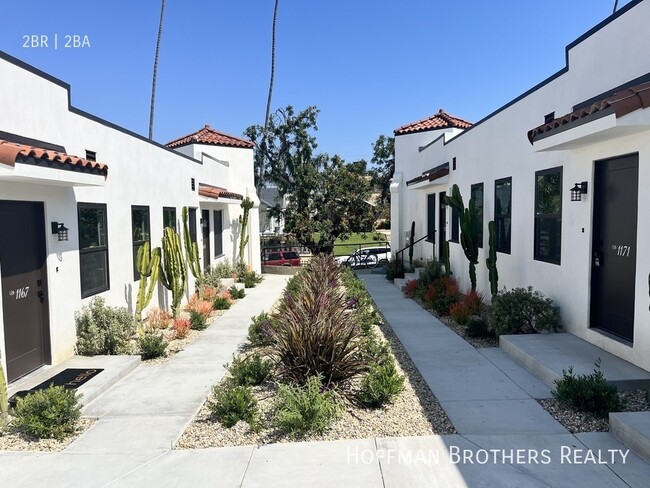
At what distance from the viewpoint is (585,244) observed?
6641 millimetres

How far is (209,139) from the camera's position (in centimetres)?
1750

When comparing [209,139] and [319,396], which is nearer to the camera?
[319,396]

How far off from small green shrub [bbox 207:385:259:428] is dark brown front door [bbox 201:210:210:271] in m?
9.52

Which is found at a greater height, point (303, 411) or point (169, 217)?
point (169, 217)

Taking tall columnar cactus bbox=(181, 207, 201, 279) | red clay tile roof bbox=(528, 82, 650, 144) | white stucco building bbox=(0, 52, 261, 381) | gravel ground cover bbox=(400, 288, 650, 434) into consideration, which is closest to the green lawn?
tall columnar cactus bbox=(181, 207, 201, 279)

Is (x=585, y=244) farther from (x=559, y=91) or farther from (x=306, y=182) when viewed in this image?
(x=306, y=182)

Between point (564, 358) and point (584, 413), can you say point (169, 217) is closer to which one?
point (564, 358)

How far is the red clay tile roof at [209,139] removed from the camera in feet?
55.1

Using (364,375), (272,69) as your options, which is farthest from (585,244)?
(272,69)

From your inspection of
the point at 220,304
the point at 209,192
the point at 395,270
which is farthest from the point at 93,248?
the point at 395,270

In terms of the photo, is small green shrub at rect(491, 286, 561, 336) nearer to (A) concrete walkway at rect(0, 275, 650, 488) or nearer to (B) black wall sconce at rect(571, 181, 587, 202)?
(B) black wall sconce at rect(571, 181, 587, 202)

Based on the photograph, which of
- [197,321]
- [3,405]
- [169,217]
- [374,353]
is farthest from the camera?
[169,217]

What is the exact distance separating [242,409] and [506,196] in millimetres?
6966

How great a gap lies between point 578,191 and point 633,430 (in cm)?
369
